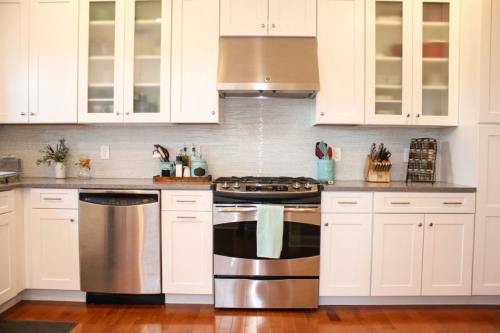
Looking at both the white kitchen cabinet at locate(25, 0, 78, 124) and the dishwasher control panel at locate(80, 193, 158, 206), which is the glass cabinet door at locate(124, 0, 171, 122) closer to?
the white kitchen cabinet at locate(25, 0, 78, 124)

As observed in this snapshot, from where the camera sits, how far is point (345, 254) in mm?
2346

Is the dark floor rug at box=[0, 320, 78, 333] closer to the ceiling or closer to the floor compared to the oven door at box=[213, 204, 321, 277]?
closer to the floor

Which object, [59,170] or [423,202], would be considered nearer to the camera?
[423,202]

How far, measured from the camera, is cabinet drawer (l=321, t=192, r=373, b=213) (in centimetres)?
233

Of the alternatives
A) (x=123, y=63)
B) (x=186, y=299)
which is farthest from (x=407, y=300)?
(x=123, y=63)

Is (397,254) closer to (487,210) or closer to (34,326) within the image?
(487,210)

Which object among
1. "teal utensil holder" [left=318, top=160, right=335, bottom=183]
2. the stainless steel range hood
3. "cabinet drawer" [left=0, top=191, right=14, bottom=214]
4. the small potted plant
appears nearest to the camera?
"cabinet drawer" [left=0, top=191, right=14, bottom=214]

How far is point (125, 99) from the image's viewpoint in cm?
258

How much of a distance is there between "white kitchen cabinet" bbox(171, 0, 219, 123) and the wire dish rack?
1706 mm

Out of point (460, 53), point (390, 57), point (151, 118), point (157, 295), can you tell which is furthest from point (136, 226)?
point (460, 53)

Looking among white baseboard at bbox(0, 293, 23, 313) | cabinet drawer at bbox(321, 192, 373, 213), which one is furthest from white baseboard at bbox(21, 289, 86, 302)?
cabinet drawer at bbox(321, 192, 373, 213)

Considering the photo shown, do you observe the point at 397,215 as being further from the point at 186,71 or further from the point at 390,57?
the point at 186,71

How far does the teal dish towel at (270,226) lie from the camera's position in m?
2.25

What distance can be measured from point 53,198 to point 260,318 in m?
1.72
